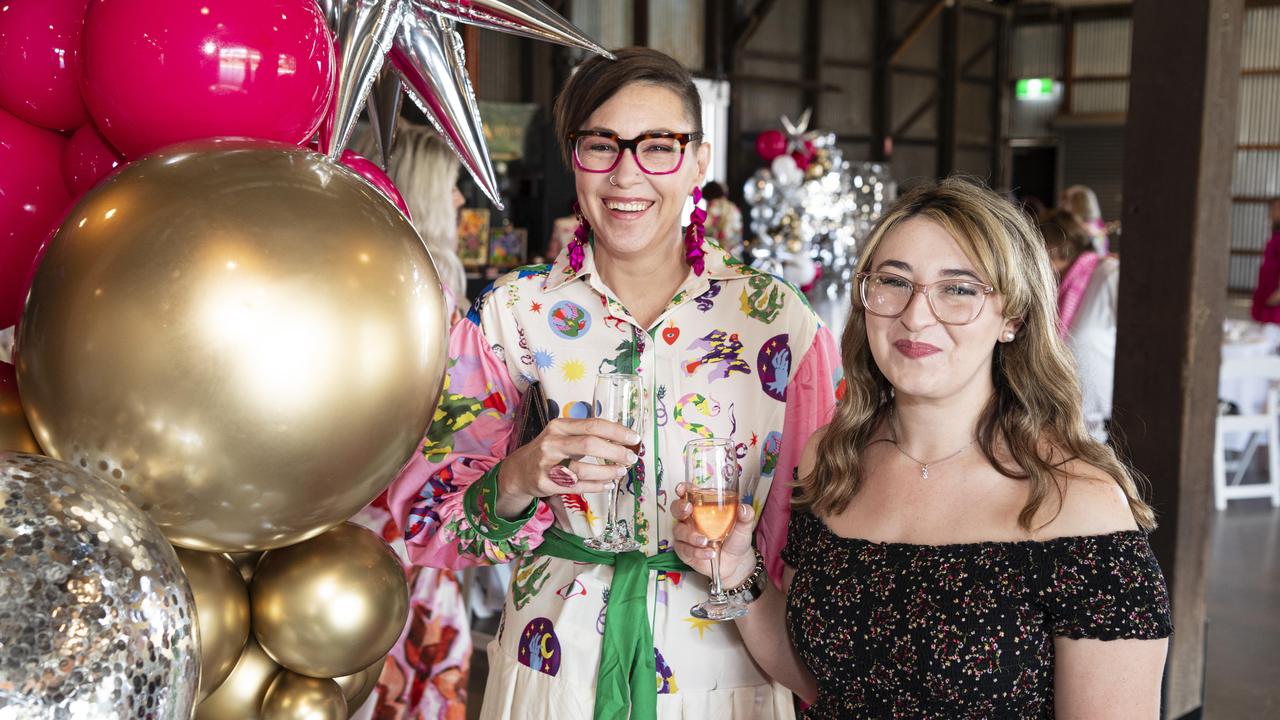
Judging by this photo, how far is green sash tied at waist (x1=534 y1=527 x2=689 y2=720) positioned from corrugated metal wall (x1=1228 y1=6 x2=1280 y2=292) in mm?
15384

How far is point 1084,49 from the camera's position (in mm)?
16109

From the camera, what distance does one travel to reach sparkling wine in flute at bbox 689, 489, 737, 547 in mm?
1378

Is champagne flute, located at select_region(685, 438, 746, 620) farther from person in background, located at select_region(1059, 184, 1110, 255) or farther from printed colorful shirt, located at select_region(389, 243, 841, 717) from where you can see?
person in background, located at select_region(1059, 184, 1110, 255)

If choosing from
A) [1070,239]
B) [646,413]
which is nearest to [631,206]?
[646,413]

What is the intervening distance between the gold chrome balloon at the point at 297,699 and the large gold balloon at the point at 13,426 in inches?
11.8

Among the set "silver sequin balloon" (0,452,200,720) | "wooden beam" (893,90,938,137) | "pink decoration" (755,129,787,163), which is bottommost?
"silver sequin balloon" (0,452,200,720)

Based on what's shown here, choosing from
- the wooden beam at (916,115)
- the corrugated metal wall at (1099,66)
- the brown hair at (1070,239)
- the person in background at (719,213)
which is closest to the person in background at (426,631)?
the brown hair at (1070,239)

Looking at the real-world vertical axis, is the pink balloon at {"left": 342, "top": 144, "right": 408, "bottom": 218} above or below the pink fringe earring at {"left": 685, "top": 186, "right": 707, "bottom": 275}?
above

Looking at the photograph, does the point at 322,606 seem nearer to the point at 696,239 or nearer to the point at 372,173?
the point at 372,173

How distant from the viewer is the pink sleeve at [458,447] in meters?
1.65

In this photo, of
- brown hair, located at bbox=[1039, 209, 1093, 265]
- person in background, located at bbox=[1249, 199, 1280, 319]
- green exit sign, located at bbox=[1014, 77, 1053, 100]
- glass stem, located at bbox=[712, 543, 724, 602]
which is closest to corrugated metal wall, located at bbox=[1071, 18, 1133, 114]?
green exit sign, located at bbox=[1014, 77, 1053, 100]

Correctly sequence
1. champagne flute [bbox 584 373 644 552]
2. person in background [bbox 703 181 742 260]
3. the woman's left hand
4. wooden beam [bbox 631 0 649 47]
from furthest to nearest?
1. wooden beam [bbox 631 0 649 47]
2. person in background [bbox 703 181 742 260]
3. the woman's left hand
4. champagne flute [bbox 584 373 644 552]

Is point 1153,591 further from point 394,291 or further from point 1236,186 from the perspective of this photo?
point 1236,186

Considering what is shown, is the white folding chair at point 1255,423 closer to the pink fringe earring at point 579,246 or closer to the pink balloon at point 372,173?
the pink fringe earring at point 579,246
